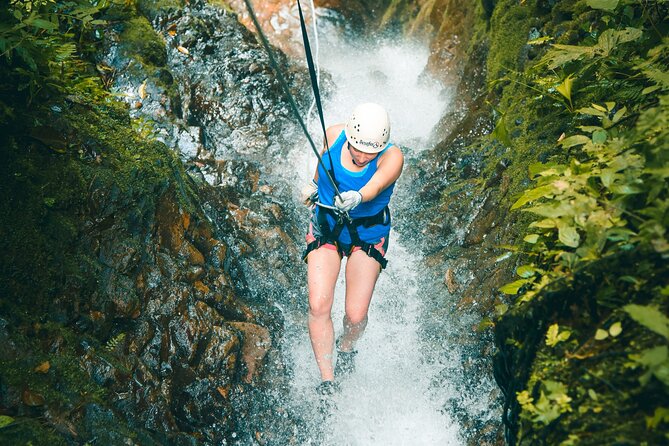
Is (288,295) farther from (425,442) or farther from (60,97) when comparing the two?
(60,97)

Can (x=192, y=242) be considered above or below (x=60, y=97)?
below

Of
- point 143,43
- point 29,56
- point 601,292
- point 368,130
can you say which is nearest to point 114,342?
point 29,56

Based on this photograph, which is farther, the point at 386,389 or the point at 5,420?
the point at 386,389

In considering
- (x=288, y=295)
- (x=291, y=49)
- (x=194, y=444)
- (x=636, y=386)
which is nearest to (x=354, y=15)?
(x=291, y=49)

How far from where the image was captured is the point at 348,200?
4414 millimetres

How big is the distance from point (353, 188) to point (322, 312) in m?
1.14

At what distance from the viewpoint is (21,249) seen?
383 centimetres

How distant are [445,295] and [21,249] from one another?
4146mm

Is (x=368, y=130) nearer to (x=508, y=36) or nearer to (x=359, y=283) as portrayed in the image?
(x=359, y=283)

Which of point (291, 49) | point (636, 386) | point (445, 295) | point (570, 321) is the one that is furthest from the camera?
point (291, 49)

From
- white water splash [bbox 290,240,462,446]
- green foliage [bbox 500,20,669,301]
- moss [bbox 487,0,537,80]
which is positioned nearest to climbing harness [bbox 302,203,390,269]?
white water splash [bbox 290,240,462,446]

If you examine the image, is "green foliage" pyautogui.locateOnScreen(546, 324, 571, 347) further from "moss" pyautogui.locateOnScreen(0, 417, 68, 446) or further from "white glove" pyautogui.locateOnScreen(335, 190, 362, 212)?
"moss" pyautogui.locateOnScreen(0, 417, 68, 446)

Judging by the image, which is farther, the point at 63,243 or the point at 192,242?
the point at 192,242

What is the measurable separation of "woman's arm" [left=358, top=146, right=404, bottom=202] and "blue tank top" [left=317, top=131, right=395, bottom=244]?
66 mm
